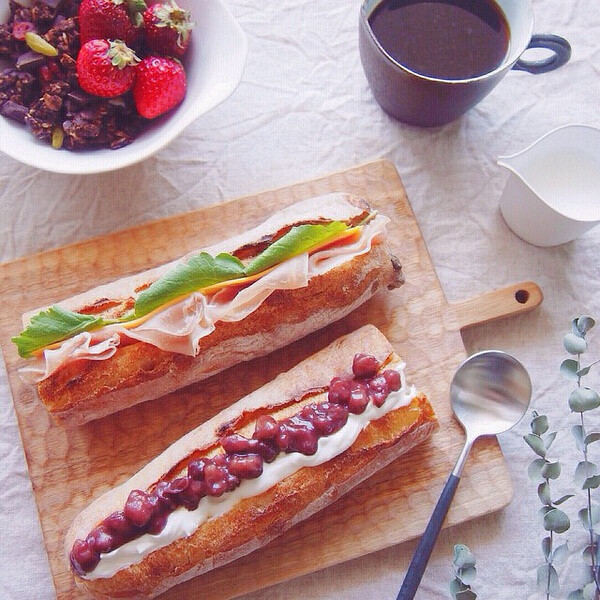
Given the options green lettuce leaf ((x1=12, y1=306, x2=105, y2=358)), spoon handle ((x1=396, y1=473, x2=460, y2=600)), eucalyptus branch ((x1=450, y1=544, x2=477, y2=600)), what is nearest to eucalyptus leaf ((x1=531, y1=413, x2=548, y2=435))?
spoon handle ((x1=396, y1=473, x2=460, y2=600))

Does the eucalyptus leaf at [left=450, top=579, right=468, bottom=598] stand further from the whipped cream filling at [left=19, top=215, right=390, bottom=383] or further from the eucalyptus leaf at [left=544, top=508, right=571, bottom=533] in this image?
the whipped cream filling at [left=19, top=215, right=390, bottom=383]

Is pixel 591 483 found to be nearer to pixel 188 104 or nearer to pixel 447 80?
pixel 447 80

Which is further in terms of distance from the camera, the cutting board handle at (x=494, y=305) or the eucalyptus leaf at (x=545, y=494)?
the cutting board handle at (x=494, y=305)

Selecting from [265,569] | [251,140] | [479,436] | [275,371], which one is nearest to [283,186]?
[251,140]

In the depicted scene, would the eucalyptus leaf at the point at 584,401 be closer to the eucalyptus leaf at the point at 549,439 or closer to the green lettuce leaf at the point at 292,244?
the eucalyptus leaf at the point at 549,439

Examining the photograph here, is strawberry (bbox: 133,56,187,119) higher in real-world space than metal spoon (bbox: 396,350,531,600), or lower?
higher

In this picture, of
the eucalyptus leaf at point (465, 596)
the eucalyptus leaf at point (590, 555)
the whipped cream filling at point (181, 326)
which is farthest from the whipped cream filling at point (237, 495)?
the eucalyptus leaf at point (590, 555)

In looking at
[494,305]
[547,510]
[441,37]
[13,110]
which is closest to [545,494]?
[547,510]
